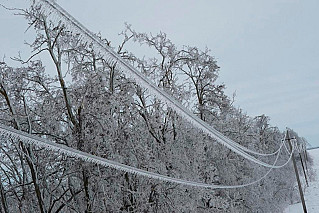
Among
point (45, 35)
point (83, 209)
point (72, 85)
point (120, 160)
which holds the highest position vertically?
point (45, 35)

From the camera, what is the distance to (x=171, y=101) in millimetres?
1960

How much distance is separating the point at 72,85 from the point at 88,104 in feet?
Answer: 2.26

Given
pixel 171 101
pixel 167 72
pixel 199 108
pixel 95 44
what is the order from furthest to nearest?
pixel 199 108, pixel 167 72, pixel 171 101, pixel 95 44

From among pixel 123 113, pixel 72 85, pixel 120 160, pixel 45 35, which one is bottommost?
pixel 120 160

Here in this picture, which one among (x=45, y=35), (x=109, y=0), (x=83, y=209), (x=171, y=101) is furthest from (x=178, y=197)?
(x=171, y=101)

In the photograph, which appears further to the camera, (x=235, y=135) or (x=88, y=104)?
(x=235, y=135)

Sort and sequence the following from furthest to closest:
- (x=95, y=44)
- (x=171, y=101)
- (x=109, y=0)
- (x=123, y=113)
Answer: (x=123, y=113) < (x=109, y=0) < (x=171, y=101) < (x=95, y=44)

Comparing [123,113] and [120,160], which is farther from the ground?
[123,113]

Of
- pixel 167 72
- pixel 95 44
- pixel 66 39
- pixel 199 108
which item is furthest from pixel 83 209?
pixel 95 44

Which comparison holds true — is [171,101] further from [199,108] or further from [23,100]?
[199,108]

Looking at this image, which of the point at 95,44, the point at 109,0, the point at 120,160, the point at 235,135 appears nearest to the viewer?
the point at 95,44

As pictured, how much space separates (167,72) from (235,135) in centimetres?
527

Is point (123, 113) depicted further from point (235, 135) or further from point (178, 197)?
point (235, 135)

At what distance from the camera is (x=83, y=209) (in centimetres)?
869
